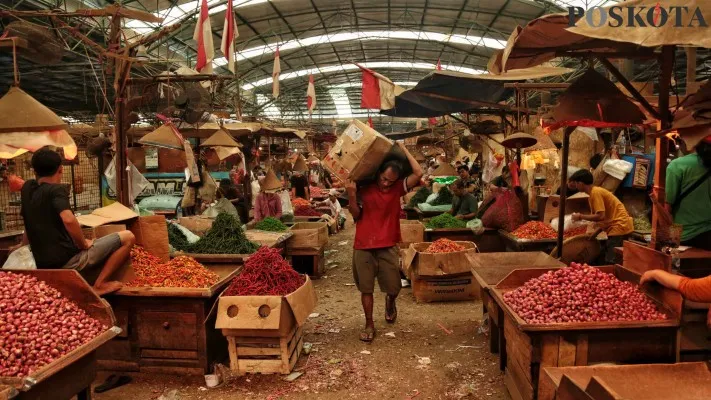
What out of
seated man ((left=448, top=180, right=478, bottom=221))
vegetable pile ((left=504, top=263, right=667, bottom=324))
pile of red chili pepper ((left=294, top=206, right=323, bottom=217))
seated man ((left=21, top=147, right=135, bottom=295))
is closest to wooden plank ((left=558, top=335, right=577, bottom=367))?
vegetable pile ((left=504, top=263, right=667, bottom=324))

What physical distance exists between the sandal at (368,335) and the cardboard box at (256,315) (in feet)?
3.73

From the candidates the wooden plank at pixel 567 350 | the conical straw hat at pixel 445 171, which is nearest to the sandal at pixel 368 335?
the wooden plank at pixel 567 350

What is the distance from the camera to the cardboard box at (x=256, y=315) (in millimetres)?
3971

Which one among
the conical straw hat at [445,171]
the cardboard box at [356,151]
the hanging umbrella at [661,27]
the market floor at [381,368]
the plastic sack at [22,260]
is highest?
the hanging umbrella at [661,27]

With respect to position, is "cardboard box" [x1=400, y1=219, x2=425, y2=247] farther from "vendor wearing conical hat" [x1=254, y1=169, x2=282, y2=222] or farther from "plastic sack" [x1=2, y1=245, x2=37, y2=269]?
"plastic sack" [x1=2, y1=245, x2=37, y2=269]

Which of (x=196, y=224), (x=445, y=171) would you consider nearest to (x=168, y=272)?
(x=196, y=224)

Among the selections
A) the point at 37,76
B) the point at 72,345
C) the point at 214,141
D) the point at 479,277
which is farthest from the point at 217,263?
the point at 37,76

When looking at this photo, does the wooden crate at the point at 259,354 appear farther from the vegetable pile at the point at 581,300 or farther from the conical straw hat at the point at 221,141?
the conical straw hat at the point at 221,141

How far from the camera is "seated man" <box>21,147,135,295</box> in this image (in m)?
3.82

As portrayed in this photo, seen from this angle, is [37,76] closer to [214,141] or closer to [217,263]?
[214,141]

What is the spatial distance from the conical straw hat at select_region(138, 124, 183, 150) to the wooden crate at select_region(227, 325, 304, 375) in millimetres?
3237

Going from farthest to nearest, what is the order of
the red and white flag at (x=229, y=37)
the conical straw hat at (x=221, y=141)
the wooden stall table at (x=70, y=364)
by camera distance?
the red and white flag at (x=229, y=37) < the conical straw hat at (x=221, y=141) < the wooden stall table at (x=70, y=364)

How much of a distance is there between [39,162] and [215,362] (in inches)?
87.4

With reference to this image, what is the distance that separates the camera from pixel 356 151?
177 inches
